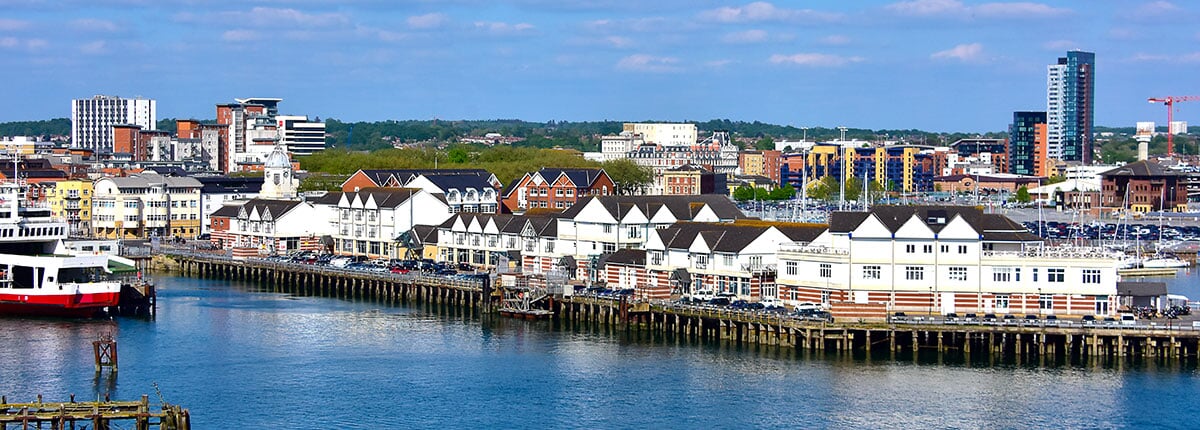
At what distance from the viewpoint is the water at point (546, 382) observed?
123 ft

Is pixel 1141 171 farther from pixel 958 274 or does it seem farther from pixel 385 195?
pixel 958 274

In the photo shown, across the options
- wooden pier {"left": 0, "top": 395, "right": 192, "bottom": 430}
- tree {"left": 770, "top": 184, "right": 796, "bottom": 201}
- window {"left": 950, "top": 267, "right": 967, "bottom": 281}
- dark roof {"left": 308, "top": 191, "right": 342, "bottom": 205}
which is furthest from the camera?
A: tree {"left": 770, "top": 184, "right": 796, "bottom": 201}

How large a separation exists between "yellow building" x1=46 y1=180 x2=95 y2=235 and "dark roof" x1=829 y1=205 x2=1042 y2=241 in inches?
2028

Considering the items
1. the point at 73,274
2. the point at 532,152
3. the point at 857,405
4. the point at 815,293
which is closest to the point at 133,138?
the point at 532,152

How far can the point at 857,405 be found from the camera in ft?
127

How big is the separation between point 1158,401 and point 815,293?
41.4 feet

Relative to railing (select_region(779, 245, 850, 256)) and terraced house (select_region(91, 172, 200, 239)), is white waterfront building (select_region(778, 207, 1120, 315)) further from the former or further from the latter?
terraced house (select_region(91, 172, 200, 239))

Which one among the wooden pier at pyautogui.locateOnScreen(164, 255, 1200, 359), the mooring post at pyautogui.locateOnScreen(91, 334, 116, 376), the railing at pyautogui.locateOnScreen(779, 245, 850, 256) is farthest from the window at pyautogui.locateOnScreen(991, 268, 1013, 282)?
the mooring post at pyautogui.locateOnScreen(91, 334, 116, 376)

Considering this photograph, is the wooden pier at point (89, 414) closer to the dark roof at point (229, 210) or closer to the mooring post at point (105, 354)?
the mooring post at point (105, 354)

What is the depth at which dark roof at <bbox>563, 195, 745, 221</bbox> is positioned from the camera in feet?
206

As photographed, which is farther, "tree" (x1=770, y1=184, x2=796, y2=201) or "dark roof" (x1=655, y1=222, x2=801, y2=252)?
"tree" (x1=770, y1=184, x2=796, y2=201)

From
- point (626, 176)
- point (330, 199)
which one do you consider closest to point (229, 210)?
point (330, 199)

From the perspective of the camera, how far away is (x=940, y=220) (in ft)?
161

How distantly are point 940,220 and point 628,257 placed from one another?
480 inches
